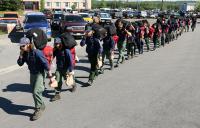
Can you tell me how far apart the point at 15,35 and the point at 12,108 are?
68.0 feet

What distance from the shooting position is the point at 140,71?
14.3 metres

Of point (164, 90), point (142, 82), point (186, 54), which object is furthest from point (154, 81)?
point (186, 54)

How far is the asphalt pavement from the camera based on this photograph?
8.04 meters

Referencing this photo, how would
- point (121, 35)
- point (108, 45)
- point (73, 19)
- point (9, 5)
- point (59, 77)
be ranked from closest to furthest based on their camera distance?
point (59, 77)
point (108, 45)
point (121, 35)
point (73, 19)
point (9, 5)

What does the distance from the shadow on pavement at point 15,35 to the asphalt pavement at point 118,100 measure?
35.3 feet

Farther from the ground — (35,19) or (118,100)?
(35,19)

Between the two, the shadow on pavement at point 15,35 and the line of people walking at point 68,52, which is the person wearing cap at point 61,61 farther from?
the shadow on pavement at point 15,35

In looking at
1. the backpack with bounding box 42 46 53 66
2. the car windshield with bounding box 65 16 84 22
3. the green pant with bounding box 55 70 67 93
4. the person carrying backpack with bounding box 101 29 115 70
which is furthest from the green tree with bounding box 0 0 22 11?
the backpack with bounding box 42 46 53 66

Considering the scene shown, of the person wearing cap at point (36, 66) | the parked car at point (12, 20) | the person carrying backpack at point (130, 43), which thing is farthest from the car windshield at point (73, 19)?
the person wearing cap at point (36, 66)

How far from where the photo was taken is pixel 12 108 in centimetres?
924

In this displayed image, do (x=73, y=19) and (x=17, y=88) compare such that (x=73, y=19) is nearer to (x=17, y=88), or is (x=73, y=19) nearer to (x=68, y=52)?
(x=17, y=88)

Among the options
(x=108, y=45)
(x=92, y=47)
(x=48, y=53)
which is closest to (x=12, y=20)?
(x=108, y=45)

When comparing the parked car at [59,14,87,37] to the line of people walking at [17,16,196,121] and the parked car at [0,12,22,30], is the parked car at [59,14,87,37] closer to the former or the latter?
the parked car at [0,12,22,30]

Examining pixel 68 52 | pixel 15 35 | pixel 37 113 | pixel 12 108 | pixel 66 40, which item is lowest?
pixel 12 108
